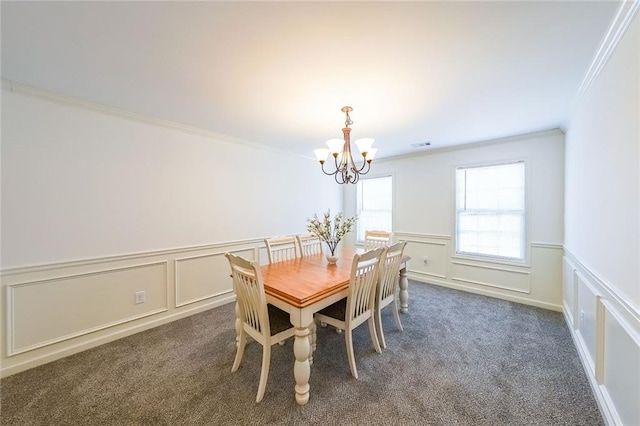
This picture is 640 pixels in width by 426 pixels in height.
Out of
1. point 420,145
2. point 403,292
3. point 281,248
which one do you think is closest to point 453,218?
point 420,145

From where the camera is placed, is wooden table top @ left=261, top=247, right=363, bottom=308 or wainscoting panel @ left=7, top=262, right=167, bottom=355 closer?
wooden table top @ left=261, top=247, right=363, bottom=308

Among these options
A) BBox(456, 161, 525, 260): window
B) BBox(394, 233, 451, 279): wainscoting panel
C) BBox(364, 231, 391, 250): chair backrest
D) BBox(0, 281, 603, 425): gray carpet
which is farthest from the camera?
BBox(394, 233, 451, 279): wainscoting panel

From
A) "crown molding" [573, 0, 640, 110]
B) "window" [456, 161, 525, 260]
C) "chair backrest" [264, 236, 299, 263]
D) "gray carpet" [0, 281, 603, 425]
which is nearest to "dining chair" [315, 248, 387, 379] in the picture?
"gray carpet" [0, 281, 603, 425]

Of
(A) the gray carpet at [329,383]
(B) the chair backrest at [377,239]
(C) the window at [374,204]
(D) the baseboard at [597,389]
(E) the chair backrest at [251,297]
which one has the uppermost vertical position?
(C) the window at [374,204]

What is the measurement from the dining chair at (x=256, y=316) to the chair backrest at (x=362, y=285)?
520mm

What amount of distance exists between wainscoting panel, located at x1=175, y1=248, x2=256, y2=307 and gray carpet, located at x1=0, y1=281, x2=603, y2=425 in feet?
1.47

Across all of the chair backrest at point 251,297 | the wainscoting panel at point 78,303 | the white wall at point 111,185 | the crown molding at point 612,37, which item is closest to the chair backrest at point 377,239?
the white wall at point 111,185

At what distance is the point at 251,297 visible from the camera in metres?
1.66

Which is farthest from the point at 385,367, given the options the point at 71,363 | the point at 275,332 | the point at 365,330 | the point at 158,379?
the point at 71,363

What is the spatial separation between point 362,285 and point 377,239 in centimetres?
145

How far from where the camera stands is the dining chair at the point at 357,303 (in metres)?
1.79

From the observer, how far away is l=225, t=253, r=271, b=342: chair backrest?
1.58 m

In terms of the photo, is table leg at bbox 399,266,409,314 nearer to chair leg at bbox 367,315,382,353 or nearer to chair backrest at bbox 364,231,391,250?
chair backrest at bbox 364,231,391,250

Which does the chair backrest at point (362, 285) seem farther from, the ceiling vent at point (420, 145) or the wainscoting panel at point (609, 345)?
the ceiling vent at point (420, 145)
